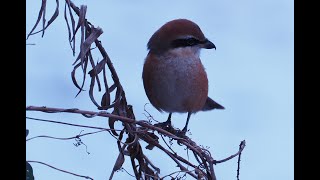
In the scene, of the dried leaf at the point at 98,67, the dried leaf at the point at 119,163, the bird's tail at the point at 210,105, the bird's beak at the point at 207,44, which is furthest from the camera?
the bird's tail at the point at 210,105

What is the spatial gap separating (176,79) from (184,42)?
18 cm

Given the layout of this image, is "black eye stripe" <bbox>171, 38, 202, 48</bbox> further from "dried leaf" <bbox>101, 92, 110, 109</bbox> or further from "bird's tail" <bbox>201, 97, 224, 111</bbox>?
"dried leaf" <bbox>101, 92, 110, 109</bbox>

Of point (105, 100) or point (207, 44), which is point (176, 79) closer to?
point (207, 44)

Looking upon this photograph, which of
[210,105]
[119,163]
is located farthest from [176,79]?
[119,163]

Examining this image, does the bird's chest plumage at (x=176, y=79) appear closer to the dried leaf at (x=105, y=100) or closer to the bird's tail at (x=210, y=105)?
the bird's tail at (x=210, y=105)

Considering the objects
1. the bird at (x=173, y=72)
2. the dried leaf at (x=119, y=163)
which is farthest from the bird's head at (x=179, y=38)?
the dried leaf at (x=119, y=163)

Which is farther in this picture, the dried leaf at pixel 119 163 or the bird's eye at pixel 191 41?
the bird's eye at pixel 191 41

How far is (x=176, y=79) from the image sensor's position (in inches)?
100

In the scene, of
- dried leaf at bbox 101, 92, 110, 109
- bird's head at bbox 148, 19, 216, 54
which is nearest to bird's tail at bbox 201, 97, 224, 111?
bird's head at bbox 148, 19, 216, 54

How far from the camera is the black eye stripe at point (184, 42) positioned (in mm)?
2482

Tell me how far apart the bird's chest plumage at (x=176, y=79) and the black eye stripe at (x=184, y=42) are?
0.16 ft
